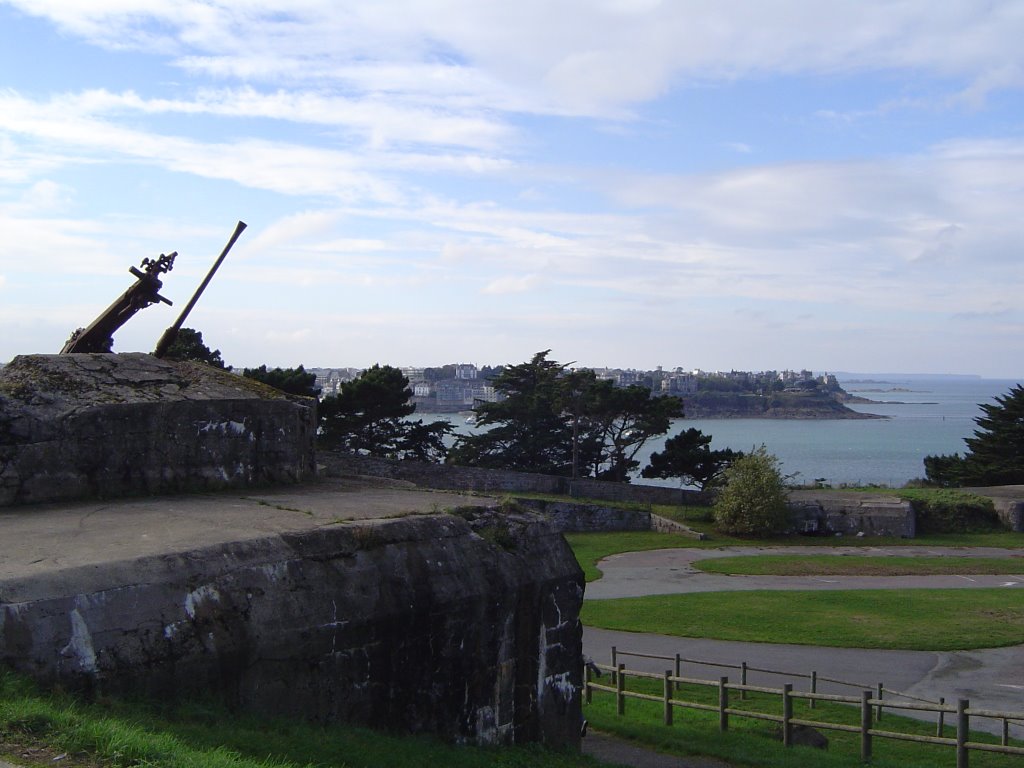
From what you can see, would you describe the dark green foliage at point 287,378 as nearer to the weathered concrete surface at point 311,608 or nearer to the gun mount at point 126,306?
the gun mount at point 126,306

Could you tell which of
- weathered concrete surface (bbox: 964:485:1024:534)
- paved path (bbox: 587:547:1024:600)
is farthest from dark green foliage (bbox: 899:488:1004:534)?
paved path (bbox: 587:547:1024:600)

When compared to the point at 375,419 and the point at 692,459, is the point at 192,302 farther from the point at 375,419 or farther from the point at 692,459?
the point at 692,459

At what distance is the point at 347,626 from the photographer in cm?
692

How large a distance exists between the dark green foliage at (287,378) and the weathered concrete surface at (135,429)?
24.3 m

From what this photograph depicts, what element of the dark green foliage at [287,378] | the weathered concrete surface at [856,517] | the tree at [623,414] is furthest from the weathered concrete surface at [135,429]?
the tree at [623,414]

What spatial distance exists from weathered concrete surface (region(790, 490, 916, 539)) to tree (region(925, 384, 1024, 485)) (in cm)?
Answer: 940

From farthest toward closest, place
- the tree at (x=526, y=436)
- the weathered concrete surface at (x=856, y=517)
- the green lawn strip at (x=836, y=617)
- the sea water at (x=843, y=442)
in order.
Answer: the sea water at (x=843, y=442) < the tree at (x=526, y=436) < the weathered concrete surface at (x=856, y=517) < the green lawn strip at (x=836, y=617)

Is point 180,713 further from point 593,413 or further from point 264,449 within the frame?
point 593,413

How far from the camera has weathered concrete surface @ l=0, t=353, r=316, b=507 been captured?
8.17m

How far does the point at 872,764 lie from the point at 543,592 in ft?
15.7

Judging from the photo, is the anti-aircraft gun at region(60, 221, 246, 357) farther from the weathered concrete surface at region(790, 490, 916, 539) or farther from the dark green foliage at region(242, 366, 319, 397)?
the weathered concrete surface at region(790, 490, 916, 539)

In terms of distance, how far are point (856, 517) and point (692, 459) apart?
8.58 meters

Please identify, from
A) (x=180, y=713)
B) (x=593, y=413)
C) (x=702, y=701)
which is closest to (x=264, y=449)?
(x=180, y=713)

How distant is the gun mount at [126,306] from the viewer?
35.9ft
